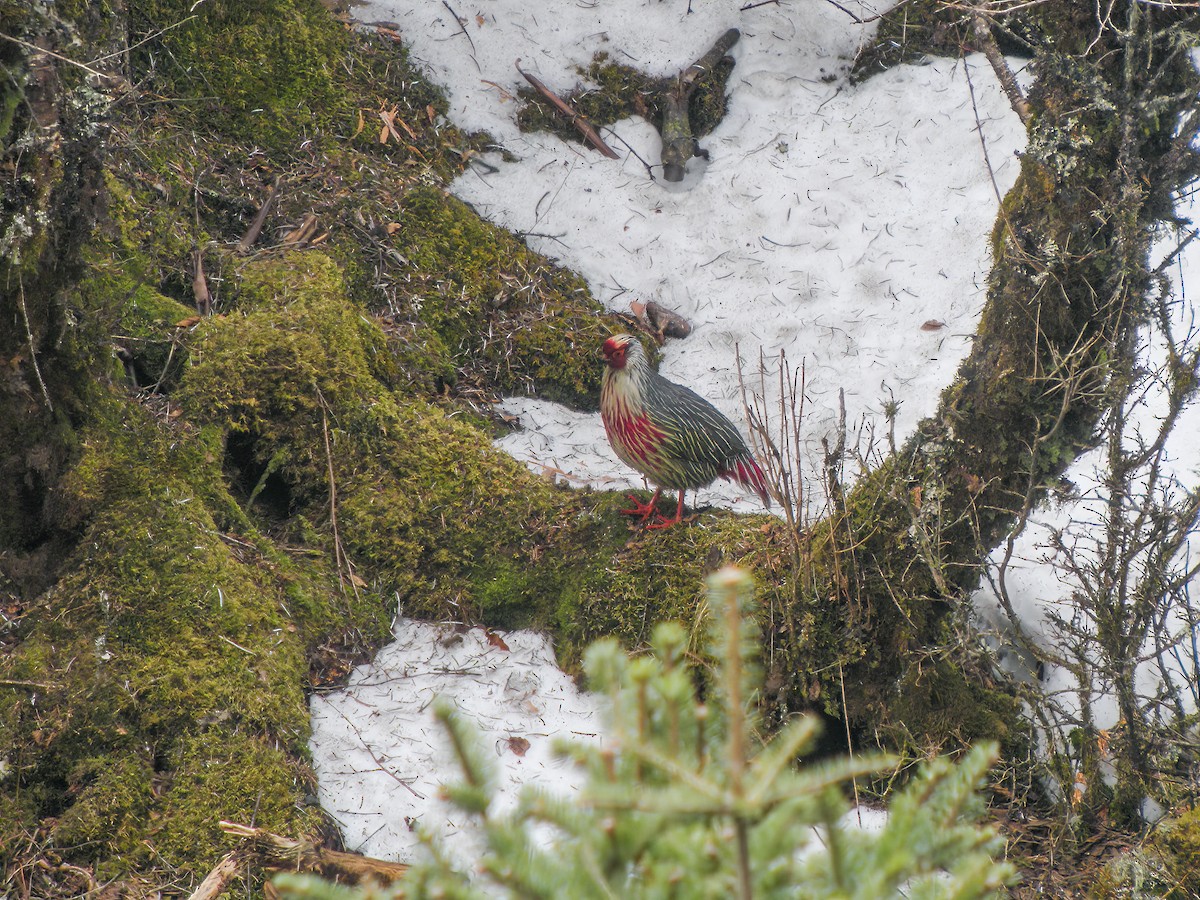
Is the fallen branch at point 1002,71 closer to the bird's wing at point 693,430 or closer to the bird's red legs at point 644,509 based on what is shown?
the bird's wing at point 693,430

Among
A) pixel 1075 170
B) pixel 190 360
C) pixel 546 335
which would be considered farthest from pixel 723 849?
pixel 546 335

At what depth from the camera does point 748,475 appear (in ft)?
16.1

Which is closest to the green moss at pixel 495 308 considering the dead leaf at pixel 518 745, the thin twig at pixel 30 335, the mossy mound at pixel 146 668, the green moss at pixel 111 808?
the mossy mound at pixel 146 668

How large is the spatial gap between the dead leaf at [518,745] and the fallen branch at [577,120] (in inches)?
157

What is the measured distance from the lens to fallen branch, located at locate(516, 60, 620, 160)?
20.6 feet

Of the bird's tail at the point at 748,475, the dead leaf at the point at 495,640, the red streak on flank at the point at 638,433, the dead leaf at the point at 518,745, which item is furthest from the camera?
the bird's tail at the point at 748,475

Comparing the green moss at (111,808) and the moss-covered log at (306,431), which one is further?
the moss-covered log at (306,431)

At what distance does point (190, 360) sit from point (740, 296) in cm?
321

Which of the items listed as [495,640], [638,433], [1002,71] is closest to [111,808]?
[495,640]

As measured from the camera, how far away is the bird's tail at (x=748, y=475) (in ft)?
15.8

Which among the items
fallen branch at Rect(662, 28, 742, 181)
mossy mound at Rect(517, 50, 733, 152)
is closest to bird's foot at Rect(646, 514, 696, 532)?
fallen branch at Rect(662, 28, 742, 181)

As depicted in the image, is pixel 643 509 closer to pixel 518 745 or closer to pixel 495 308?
pixel 518 745

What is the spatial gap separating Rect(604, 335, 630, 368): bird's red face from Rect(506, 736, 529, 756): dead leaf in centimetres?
186

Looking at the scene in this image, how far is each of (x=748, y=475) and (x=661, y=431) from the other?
67 cm
